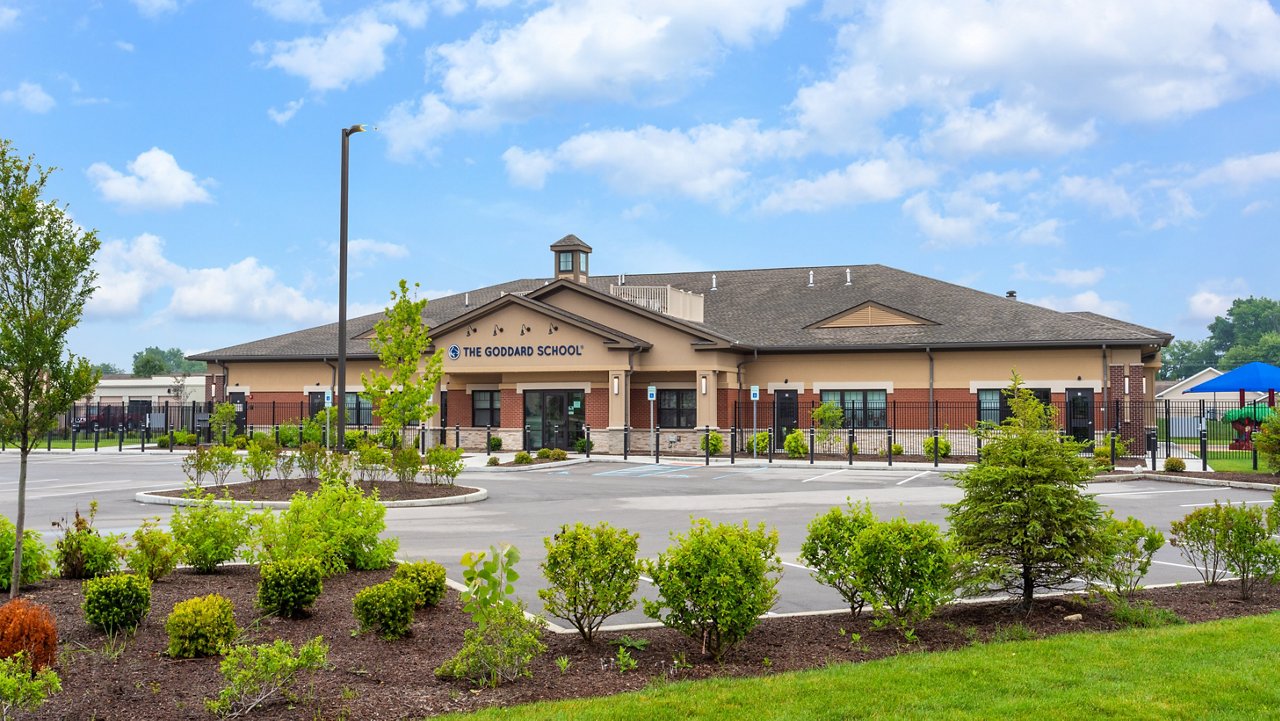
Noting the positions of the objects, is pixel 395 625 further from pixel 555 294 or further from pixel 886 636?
pixel 555 294

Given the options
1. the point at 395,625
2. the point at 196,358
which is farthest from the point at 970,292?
the point at 395,625

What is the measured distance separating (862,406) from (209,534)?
93.8 ft

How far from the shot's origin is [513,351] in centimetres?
3706

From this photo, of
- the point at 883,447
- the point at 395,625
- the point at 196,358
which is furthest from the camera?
the point at 196,358

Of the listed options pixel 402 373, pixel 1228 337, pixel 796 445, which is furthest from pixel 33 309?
pixel 1228 337

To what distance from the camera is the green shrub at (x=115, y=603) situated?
302 inches

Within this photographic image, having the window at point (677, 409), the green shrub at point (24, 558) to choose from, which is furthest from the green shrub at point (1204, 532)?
the window at point (677, 409)

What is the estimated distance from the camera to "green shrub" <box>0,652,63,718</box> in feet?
18.3

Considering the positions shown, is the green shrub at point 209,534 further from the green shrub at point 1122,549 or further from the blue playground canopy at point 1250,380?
the blue playground canopy at point 1250,380

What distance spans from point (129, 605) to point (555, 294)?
101ft

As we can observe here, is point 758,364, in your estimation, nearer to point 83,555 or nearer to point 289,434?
point 289,434

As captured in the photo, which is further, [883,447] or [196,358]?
[196,358]

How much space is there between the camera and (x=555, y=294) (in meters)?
38.3

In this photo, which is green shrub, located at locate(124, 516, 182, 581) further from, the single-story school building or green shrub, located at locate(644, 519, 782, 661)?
the single-story school building
